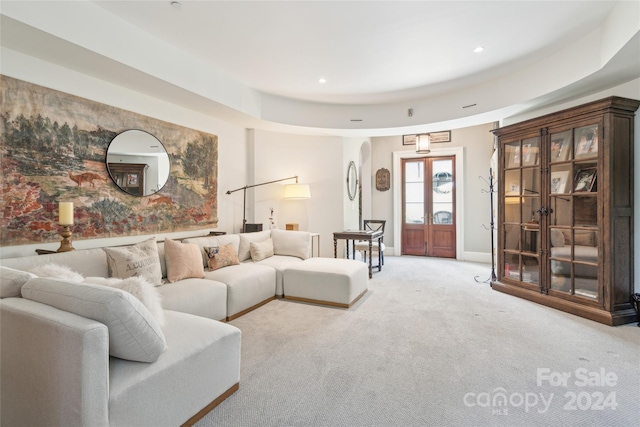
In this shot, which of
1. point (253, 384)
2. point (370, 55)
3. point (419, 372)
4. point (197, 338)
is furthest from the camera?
point (370, 55)

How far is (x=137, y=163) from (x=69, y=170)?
70cm

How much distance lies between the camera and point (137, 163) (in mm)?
3527

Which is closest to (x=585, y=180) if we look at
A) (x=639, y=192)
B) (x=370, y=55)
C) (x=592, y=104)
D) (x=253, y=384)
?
(x=639, y=192)

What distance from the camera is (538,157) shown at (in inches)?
147

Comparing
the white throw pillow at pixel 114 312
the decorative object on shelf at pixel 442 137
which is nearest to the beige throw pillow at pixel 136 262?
the white throw pillow at pixel 114 312

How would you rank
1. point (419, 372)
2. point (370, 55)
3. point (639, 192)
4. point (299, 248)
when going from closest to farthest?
point (419, 372), point (639, 192), point (370, 55), point (299, 248)

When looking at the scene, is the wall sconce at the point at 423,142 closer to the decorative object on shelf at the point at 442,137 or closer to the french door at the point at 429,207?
the decorative object on shelf at the point at 442,137

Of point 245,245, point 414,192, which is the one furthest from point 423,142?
point 245,245

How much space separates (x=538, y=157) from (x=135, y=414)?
14.5ft

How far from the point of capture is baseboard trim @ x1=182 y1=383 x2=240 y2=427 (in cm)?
166

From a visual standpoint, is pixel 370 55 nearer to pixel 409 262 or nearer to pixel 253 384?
pixel 253 384

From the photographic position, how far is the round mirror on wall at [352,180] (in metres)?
6.28

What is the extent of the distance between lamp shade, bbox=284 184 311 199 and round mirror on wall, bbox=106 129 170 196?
1.95m

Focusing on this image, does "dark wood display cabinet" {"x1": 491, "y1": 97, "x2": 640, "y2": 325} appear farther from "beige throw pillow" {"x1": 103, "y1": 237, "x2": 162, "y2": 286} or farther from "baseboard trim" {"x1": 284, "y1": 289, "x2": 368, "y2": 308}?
"beige throw pillow" {"x1": 103, "y1": 237, "x2": 162, "y2": 286}
